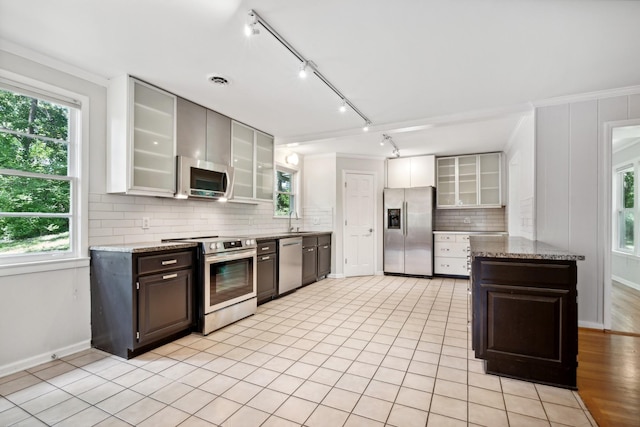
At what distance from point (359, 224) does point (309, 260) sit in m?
1.43

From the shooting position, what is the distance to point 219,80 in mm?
2932

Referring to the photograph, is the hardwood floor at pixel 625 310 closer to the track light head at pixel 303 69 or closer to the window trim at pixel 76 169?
the track light head at pixel 303 69

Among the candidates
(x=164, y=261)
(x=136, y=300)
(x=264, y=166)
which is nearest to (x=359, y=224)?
(x=264, y=166)

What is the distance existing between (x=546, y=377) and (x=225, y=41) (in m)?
3.34

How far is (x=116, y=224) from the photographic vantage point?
2.99 m

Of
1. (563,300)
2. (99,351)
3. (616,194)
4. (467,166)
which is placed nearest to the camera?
(563,300)

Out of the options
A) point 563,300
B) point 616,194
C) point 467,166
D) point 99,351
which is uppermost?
point 467,166

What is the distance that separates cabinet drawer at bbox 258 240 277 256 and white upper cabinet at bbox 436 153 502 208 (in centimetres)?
364

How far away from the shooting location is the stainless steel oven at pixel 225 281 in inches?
120

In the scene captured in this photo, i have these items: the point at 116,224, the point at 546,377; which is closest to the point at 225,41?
the point at 116,224

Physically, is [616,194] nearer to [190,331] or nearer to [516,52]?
[516,52]

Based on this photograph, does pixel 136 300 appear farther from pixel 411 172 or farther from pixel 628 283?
pixel 628 283

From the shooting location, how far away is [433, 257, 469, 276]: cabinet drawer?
18.9 ft

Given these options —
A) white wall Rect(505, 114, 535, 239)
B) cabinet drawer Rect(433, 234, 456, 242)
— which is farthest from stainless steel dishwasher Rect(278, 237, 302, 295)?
white wall Rect(505, 114, 535, 239)
